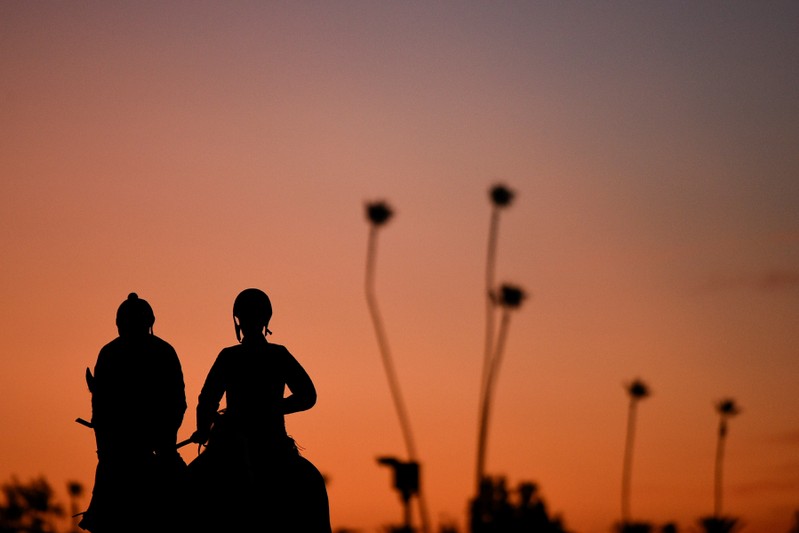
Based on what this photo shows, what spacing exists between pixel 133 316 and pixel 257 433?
2264 mm

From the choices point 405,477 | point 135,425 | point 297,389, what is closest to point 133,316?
point 135,425

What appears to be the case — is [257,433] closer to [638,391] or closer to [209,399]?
[209,399]

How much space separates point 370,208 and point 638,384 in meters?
10.3

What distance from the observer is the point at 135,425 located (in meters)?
14.3

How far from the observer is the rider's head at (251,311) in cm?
1332

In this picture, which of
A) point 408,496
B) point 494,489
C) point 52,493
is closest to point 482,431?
point 52,493

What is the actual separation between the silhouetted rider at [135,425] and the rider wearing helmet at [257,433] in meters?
0.86

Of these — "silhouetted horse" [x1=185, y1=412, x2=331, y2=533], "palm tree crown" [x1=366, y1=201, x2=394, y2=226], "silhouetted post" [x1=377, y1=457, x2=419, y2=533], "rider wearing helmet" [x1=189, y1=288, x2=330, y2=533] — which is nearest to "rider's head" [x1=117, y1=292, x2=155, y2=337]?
"rider wearing helmet" [x1=189, y1=288, x2=330, y2=533]

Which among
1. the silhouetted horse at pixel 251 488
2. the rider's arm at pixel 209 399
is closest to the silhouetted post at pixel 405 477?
the silhouetted horse at pixel 251 488

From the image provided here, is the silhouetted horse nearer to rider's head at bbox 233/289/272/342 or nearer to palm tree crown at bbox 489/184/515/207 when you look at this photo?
rider's head at bbox 233/289/272/342

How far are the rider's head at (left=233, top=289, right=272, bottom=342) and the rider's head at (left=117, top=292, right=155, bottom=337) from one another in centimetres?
156

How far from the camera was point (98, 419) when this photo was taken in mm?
14438

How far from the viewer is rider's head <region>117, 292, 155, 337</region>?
1450 centimetres

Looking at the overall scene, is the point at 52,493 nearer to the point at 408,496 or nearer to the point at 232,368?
the point at 232,368
